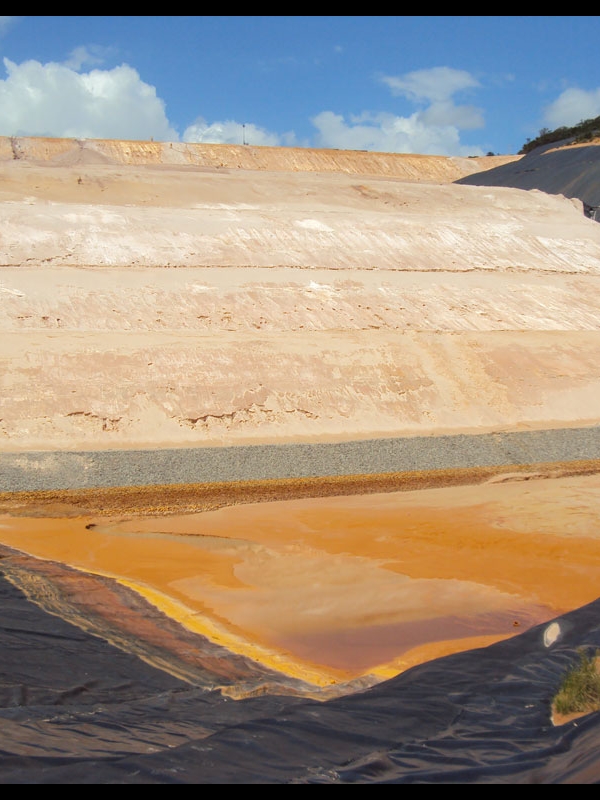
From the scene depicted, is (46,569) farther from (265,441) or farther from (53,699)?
(265,441)

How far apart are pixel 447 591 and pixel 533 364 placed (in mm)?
12310

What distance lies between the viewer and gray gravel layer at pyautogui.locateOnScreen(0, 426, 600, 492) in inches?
558

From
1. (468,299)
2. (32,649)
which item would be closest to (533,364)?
(468,299)

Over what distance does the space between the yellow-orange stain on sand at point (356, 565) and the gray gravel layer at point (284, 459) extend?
131cm

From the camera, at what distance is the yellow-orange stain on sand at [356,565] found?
7965mm

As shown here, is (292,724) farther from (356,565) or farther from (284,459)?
(284,459)

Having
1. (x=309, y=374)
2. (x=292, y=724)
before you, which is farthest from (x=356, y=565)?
(x=309, y=374)

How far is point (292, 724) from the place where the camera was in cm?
512

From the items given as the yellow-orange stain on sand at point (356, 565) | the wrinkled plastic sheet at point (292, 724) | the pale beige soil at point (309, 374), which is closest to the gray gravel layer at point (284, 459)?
the pale beige soil at point (309, 374)

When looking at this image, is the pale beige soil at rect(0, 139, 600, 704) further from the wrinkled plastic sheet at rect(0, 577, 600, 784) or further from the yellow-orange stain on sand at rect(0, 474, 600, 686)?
the wrinkled plastic sheet at rect(0, 577, 600, 784)

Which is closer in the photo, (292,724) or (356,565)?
(292,724)

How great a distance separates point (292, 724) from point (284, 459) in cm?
1033

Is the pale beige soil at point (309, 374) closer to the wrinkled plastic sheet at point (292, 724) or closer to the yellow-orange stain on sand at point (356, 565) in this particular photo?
the yellow-orange stain on sand at point (356, 565)

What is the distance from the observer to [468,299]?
24.0 metres
